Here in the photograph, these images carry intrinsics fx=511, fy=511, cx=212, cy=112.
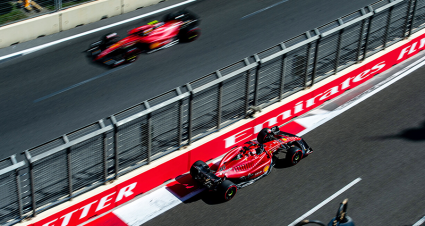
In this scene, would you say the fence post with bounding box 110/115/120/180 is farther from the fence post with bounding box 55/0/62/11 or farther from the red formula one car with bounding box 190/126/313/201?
the fence post with bounding box 55/0/62/11

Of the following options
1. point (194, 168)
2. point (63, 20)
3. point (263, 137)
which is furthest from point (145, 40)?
point (194, 168)

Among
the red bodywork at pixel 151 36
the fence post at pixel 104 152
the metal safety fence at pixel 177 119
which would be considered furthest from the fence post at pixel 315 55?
the fence post at pixel 104 152

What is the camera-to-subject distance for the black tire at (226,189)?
1087 centimetres

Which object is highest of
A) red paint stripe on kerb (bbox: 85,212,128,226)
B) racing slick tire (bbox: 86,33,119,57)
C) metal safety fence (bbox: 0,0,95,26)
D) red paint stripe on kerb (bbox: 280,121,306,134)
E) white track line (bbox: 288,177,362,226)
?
metal safety fence (bbox: 0,0,95,26)

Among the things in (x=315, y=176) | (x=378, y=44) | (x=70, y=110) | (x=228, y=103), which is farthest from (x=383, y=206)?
(x=70, y=110)

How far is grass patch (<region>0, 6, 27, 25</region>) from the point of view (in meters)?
17.6

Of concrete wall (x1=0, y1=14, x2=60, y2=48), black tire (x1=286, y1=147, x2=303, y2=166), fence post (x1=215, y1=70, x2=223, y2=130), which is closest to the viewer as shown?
fence post (x1=215, y1=70, x2=223, y2=130)

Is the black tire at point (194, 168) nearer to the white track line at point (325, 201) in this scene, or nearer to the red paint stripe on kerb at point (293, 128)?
the white track line at point (325, 201)

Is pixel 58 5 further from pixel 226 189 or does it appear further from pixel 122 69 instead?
pixel 226 189

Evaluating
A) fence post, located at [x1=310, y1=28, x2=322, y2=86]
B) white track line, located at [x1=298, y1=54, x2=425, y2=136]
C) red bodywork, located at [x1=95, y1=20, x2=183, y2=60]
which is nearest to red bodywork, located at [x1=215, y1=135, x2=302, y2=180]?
white track line, located at [x1=298, y1=54, x2=425, y2=136]

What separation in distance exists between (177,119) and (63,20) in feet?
31.1

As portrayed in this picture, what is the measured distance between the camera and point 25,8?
18.3m

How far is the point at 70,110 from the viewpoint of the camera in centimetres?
1442

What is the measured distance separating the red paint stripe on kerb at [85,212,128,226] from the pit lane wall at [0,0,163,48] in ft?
31.2
